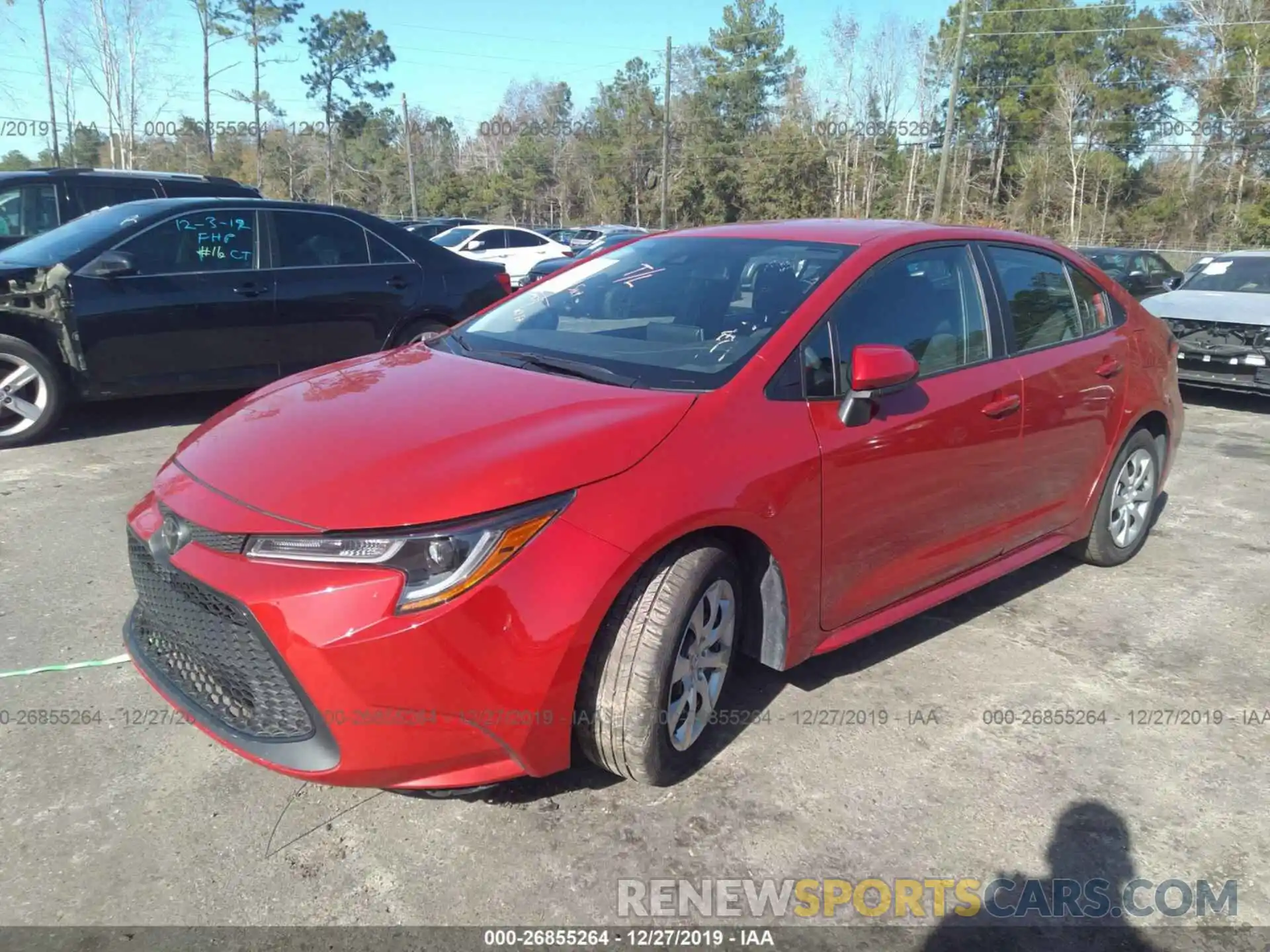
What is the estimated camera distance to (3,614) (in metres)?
3.84

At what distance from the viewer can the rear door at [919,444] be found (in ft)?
10.2

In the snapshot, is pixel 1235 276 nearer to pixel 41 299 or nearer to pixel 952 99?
pixel 41 299

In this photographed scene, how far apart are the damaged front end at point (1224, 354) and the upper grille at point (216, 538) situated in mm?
8866

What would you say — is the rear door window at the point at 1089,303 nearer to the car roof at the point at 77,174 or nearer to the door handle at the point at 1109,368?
the door handle at the point at 1109,368

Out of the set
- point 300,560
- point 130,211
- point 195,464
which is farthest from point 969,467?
point 130,211

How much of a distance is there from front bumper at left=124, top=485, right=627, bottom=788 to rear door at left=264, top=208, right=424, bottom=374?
485 centimetres

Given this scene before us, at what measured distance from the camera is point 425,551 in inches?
90.4

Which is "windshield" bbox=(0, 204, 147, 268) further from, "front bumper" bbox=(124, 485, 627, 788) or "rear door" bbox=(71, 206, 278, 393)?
"front bumper" bbox=(124, 485, 627, 788)

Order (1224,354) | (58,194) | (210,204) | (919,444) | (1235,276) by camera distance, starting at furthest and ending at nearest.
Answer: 1. (1235,276)
2. (1224,354)
3. (58,194)
4. (210,204)
5. (919,444)

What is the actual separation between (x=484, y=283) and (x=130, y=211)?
2610 mm

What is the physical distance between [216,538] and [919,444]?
7.33 ft

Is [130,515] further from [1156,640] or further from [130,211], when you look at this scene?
[130,211]

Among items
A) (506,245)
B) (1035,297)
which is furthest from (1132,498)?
(506,245)

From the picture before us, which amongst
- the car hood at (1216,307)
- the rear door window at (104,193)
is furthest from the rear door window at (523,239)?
the car hood at (1216,307)
